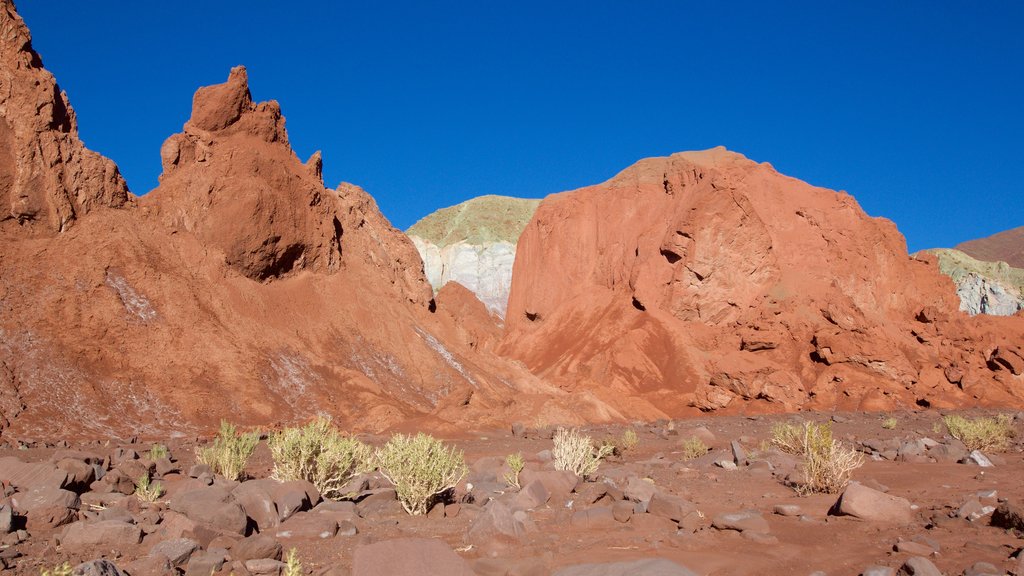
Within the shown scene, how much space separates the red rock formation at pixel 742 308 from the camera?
40.8 metres

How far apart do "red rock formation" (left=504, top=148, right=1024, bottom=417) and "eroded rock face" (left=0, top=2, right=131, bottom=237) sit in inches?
1018

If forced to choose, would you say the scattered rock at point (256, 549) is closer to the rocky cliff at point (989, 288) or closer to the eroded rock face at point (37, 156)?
the eroded rock face at point (37, 156)

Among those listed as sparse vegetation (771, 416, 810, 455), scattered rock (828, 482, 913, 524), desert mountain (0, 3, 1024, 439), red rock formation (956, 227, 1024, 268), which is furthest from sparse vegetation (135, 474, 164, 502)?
red rock formation (956, 227, 1024, 268)

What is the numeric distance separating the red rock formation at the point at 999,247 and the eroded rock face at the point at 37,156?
532 feet

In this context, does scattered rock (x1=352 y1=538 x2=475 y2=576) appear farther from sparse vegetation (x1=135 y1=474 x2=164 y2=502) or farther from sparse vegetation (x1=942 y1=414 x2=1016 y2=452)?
sparse vegetation (x1=942 y1=414 x2=1016 y2=452)

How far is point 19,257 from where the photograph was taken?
24.3m

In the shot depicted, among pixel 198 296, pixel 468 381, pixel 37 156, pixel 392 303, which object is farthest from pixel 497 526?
pixel 392 303

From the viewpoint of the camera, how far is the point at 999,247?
16100 centimetres

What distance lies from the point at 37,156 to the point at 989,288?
89.5m

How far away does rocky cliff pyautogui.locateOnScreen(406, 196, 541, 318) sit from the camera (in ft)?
291

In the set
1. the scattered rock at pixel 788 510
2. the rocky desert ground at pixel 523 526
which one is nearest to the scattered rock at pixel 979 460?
the rocky desert ground at pixel 523 526

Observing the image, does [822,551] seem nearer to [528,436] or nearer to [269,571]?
[269,571]

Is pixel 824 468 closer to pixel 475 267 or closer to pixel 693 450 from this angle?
pixel 693 450

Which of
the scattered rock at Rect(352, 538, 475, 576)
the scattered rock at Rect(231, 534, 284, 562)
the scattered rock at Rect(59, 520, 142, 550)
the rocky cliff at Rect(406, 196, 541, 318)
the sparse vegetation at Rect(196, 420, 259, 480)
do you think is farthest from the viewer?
the rocky cliff at Rect(406, 196, 541, 318)
